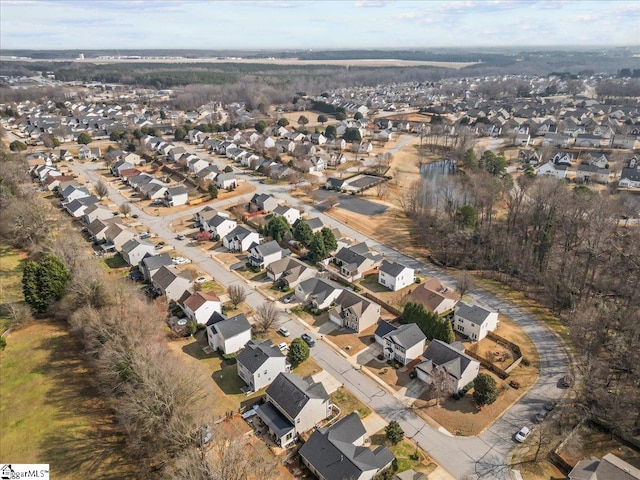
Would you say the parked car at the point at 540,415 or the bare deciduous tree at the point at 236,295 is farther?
the bare deciduous tree at the point at 236,295

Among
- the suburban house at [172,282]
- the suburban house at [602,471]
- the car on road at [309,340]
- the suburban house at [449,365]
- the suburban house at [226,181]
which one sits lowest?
the car on road at [309,340]

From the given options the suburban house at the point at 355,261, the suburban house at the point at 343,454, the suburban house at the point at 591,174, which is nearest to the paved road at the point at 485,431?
the suburban house at the point at 343,454

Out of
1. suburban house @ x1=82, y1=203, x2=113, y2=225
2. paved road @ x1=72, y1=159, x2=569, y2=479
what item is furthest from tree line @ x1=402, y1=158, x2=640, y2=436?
suburban house @ x1=82, y1=203, x2=113, y2=225

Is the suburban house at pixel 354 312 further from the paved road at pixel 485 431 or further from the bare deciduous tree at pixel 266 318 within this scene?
the bare deciduous tree at pixel 266 318

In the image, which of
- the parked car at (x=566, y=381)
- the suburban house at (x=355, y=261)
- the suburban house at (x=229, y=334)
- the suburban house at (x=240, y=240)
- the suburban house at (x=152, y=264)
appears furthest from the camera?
the suburban house at (x=240, y=240)

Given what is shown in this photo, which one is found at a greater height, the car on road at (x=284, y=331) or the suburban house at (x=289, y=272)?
the suburban house at (x=289, y=272)

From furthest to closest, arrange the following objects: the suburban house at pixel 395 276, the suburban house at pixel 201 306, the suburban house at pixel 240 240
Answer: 1. the suburban house at pixel 240 240
2. the suburban house at pixel 395 276
3. the suburban house at pixel 201 306

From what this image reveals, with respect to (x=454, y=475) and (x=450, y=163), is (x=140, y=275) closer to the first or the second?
(x=454, y=475)
